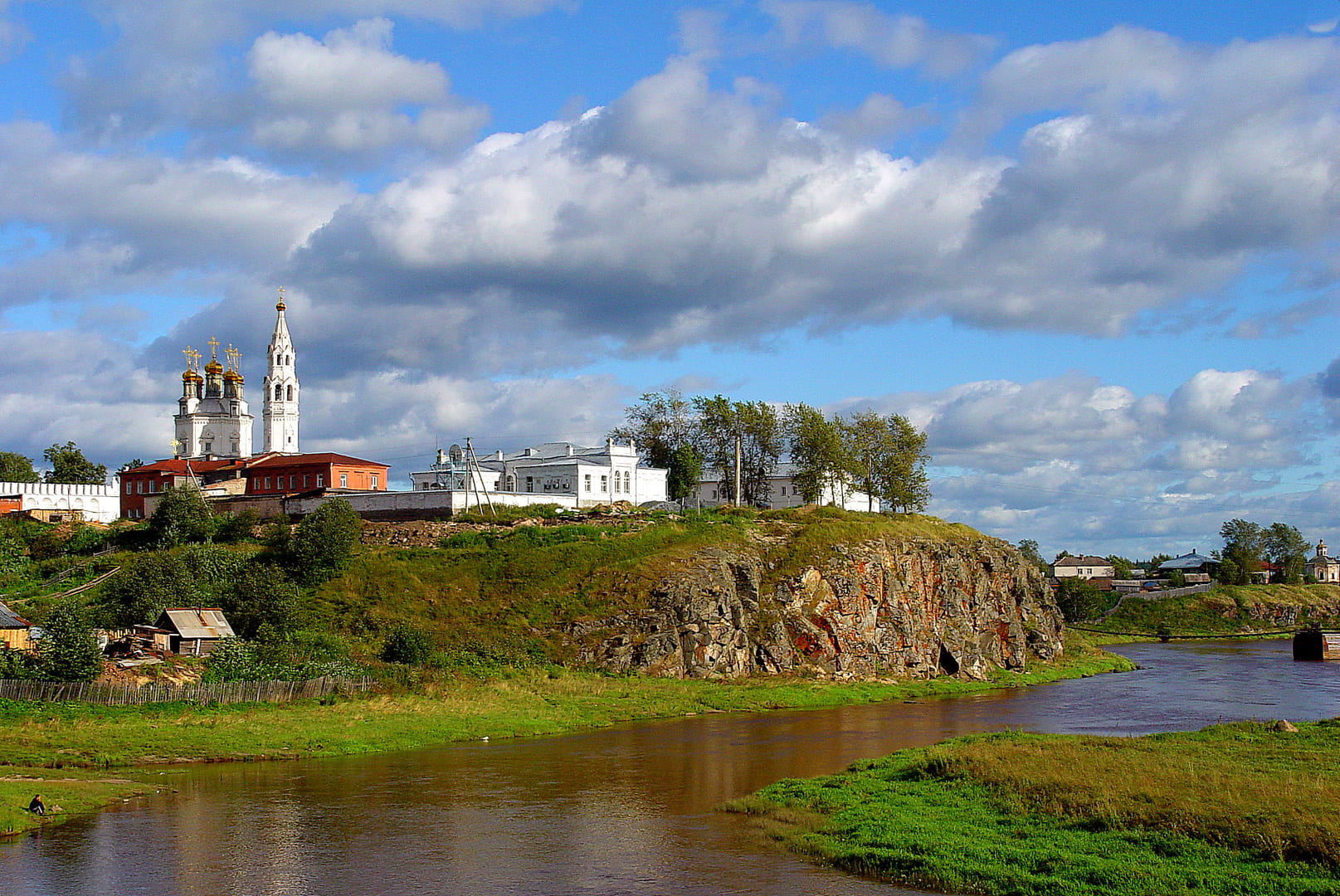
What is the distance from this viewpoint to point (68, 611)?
47.8m

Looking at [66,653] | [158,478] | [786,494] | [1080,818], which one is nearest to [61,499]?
[158,478]

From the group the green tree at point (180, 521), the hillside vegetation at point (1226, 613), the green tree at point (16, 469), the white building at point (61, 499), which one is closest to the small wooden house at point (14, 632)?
the green tree at point (180, 521)

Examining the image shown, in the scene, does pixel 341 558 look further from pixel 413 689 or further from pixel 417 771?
pixel 417 771

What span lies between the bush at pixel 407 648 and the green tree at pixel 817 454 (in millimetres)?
51459

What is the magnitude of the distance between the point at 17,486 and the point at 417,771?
298ft

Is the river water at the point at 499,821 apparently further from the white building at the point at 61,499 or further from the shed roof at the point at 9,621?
the white building at the point at 61,499

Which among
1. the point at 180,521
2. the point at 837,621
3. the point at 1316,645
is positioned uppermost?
the point at 180,521

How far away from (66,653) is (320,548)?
902 inches

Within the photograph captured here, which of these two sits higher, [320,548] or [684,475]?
[684,475]

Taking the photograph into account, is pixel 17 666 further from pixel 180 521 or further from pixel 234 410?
pixel 234 410

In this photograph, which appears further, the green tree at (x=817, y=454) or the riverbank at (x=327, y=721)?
the green tree at (x=817, y=454)

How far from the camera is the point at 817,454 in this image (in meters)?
102

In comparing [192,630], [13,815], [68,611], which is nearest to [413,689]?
[192,630]

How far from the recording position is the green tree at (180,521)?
81.9m
